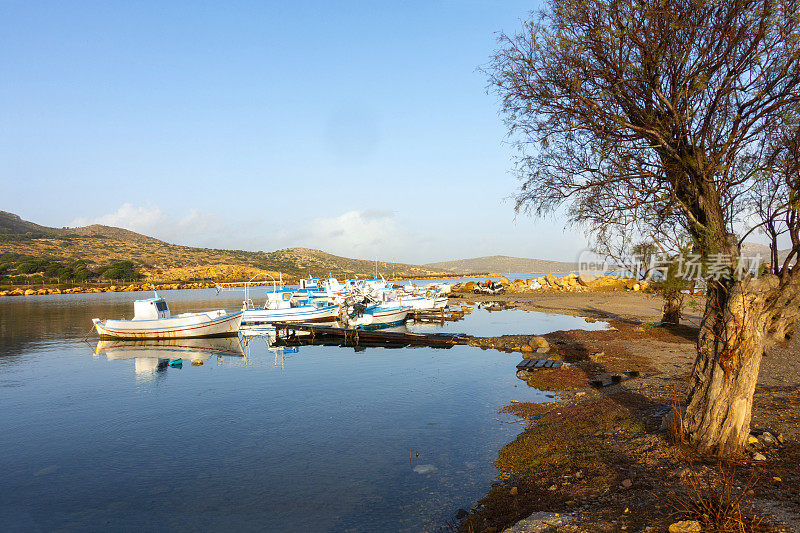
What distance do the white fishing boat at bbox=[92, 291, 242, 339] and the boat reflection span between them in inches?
24.4

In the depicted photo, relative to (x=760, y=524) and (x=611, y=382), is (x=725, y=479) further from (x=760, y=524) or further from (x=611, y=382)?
(x=611, y=382)

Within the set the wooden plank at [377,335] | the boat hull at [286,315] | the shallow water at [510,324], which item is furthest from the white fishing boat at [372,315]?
the wooden plank at [377,335]

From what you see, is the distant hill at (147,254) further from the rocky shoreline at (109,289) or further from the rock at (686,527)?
the rock at (686,527)

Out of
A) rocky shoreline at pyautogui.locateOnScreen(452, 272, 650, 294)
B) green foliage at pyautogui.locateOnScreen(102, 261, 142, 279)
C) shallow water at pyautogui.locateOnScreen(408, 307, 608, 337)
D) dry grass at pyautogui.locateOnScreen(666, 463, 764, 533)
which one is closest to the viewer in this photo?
dry grass at pyautogui.locateOnScreen(666, 463, 764, 533)

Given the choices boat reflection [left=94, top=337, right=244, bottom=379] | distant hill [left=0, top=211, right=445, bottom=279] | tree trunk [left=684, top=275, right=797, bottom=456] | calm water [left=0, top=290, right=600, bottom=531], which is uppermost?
distant hill [left=0, top=211, right=445, bottom=279]

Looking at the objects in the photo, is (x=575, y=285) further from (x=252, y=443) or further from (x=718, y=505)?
(x=718, y=505)

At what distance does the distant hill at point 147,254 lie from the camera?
4751 inches

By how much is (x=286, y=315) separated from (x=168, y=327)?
959 centimetres

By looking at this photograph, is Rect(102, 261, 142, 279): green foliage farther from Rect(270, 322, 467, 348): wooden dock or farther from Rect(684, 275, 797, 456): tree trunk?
Rect(684, 275, 797, 456): tree trunk

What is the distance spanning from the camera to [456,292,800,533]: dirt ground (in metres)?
6.30

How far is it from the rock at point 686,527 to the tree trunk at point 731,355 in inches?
111

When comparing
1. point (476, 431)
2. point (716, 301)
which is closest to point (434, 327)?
point (476, 431)

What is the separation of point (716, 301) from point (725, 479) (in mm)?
3019

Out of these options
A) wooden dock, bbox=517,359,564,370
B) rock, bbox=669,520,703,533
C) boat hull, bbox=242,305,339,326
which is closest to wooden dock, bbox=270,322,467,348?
boat hull, bbox=242,305,339,326
